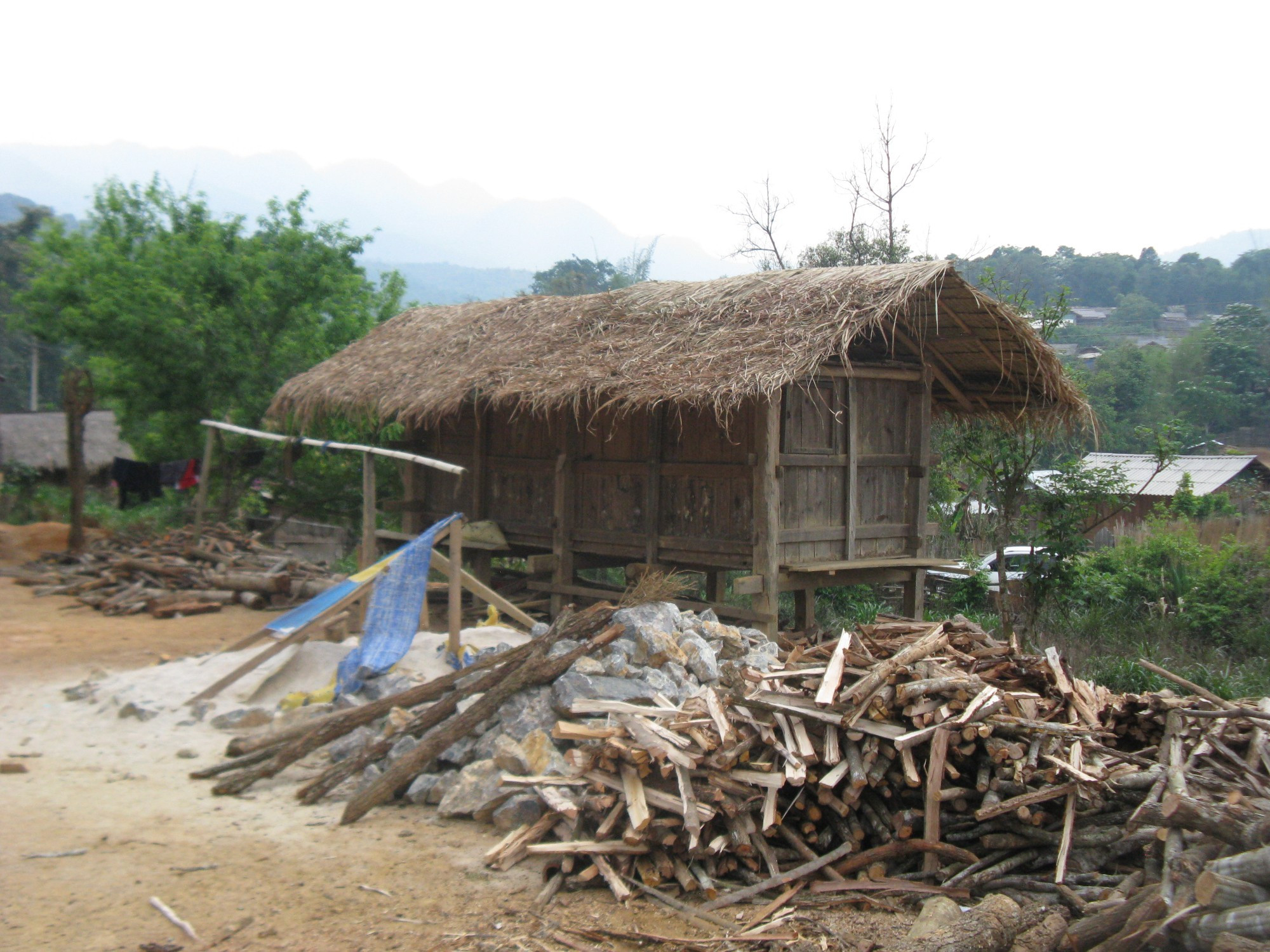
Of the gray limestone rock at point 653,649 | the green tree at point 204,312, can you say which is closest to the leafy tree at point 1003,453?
the gray limestone rock at point 653,649

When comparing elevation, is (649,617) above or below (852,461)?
below

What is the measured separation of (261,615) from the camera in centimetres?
1191

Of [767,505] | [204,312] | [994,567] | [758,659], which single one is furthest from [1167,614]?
[204,312]

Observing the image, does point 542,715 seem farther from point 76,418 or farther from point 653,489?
point 76,418

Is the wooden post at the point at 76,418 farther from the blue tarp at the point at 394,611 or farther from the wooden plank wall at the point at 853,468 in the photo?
the wooden plank wall at the point at 853,468

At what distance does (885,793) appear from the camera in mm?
4617

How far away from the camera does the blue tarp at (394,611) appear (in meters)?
7.12

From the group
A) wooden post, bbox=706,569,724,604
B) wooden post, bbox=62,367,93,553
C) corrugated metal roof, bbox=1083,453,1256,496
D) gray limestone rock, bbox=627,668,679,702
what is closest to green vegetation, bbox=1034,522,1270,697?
wooden post, bbox=706,569,724,604

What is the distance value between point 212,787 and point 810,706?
3.58 meters

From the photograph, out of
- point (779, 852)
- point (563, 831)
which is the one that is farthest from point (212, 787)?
point (779, 852)

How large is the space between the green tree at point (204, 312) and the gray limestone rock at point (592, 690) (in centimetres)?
1058

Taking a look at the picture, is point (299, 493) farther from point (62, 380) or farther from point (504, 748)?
point (504, 748)

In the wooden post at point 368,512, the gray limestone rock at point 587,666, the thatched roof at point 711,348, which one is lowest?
the gray limestone rock at point 587,666

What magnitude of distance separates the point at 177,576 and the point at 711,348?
8.25 meters
